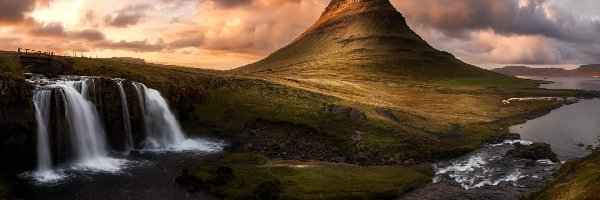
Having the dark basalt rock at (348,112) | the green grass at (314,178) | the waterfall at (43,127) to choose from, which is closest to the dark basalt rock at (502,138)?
the dark basalt rock at (348,112)

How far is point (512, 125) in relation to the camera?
88.0 metres

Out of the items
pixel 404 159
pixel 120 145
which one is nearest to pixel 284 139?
pixel 404 159

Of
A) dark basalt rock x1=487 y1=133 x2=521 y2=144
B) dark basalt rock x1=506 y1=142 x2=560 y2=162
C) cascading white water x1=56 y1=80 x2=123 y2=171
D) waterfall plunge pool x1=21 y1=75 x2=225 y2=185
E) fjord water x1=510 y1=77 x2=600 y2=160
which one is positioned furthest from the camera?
dark basalt rock x1=487 y1=133 x2=521 y2=144

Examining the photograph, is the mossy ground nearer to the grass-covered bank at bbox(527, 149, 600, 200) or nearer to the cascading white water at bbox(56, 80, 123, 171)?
the grass-covered bank at bbox(527, 149, 600, 200)

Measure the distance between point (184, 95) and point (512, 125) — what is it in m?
59.2

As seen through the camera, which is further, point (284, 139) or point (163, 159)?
point (284, 139)

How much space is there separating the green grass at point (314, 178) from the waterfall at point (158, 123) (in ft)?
44.5

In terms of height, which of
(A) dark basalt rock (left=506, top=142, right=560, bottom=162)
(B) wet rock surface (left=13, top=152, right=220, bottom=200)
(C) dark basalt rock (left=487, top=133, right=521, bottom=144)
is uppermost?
(A) dark basalt rock (left=506, top=142, right=560, bottom=162)

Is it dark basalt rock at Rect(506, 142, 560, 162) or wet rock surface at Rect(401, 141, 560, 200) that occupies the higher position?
dark basalt rock at Rect(506, 142, 560, 162)

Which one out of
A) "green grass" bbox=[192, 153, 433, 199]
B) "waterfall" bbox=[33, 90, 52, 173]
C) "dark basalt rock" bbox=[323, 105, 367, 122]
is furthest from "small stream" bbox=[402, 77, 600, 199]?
"waterfall" bbox=[33, 90, 52, 173]

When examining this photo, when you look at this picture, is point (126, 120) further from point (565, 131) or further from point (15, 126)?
point (565, 131)

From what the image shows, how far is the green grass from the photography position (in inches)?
1548

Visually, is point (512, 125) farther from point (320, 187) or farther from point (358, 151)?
point (320, 187)

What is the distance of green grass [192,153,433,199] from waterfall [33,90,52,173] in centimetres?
1427
